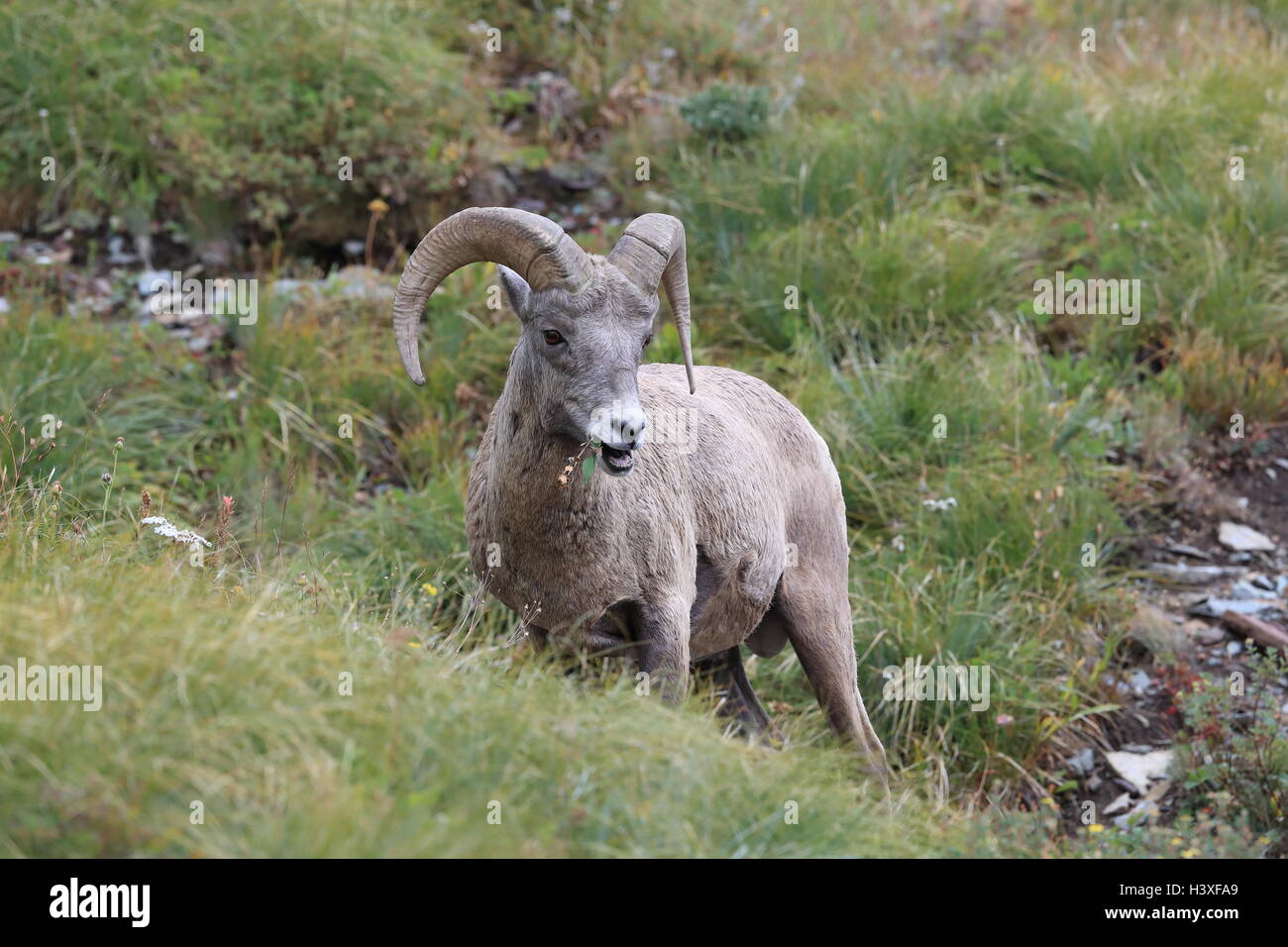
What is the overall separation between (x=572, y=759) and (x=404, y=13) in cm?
899

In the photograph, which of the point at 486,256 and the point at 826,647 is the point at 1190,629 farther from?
the point at 486,256

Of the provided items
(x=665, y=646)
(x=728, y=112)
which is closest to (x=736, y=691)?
(x=665, y=646)

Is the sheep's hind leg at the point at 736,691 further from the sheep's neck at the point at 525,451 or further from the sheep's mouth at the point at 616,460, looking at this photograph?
the sheep's mouth at the point at 616,460

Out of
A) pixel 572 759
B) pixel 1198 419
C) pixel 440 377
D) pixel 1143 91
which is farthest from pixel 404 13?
pixel 572 759

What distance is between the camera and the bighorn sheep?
484cm

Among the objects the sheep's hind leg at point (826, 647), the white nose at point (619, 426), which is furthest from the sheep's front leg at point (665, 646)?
the sheep's hind leg at point (826, 647)

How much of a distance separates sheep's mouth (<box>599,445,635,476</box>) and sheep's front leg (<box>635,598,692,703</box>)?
23.5 inches

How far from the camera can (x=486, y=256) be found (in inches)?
198

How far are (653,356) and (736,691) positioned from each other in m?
3.08

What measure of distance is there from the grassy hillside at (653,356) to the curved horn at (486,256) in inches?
40.9

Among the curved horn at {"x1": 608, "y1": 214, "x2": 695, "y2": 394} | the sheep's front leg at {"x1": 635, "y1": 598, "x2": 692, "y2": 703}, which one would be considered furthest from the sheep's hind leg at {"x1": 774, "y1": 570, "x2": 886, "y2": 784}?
the curved horn at {"x1": 608, "y1": 214, "x2": 695, "y2": 394}

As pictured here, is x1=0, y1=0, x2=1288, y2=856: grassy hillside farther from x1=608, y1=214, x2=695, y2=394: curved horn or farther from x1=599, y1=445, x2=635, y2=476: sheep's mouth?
x1=608, y1=214, x2=695, y2=394: curved horn

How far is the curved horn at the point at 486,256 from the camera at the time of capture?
15.9ft

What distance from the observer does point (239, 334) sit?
9.32m
